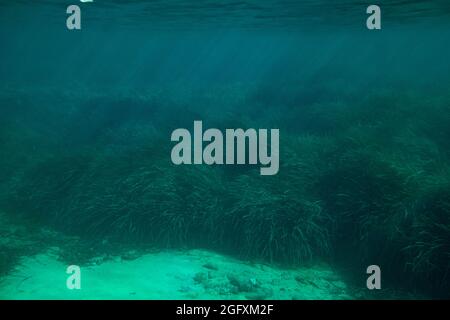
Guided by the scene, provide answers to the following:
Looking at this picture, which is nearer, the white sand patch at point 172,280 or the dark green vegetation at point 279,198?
the white sand patch at point 172,280

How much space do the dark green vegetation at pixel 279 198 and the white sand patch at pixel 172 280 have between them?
0.38m

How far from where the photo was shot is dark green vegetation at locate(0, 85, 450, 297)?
22.0 ft

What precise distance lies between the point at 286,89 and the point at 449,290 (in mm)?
15082

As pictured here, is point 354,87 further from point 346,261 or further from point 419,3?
point 346,261

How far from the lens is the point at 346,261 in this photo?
7.15m

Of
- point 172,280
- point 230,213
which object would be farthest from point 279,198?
point 172,280

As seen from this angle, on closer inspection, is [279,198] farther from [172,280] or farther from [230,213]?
[172,280]

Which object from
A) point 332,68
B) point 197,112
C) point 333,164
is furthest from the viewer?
point 332,68

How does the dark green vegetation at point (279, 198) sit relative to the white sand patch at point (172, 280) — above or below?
above

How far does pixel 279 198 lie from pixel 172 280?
109 inches

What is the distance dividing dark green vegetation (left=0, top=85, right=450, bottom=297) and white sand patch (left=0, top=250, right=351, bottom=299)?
15.1 inches

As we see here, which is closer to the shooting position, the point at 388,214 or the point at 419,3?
the point at 388,214

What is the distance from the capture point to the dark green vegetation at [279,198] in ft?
22.0

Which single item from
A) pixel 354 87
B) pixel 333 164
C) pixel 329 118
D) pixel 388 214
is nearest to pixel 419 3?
pixel 354 87
